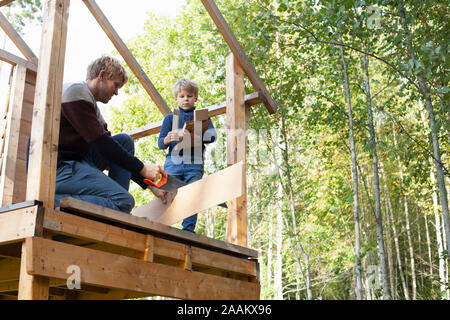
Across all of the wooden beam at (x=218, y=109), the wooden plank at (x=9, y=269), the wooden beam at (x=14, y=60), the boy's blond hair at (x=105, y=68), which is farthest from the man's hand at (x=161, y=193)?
the wooden beam at (x=14, y=60)

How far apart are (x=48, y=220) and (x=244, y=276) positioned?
5.46 ft

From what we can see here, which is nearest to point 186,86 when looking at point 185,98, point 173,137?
point 185,98

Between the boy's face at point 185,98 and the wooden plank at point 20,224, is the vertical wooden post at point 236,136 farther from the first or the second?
the wooden plank at point 20,224

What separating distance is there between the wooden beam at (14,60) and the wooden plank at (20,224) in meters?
2.89

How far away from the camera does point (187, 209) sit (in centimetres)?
287

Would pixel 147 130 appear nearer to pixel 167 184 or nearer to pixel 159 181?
pixel 167 184

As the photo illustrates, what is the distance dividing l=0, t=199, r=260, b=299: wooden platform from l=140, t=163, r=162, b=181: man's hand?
Result: 0.81ft

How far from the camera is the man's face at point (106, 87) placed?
8.65 feet

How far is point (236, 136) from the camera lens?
3.70 meters

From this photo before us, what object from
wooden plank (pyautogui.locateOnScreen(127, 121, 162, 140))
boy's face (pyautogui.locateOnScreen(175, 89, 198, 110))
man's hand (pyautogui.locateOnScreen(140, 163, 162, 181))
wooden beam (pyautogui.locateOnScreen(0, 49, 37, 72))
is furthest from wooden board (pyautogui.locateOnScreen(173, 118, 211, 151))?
wooden beam (pyautogui.locateOnScreen(0, 49, 37, 72))

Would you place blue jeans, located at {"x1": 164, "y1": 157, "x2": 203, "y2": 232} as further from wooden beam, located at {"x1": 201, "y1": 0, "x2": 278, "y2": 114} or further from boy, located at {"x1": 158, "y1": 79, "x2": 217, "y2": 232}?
wooden beam, located at {"x1": 201, "y1": 0, "x2": 278, "y2": 114}

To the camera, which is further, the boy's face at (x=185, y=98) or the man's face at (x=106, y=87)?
the boy's face at (x=185, y=98)

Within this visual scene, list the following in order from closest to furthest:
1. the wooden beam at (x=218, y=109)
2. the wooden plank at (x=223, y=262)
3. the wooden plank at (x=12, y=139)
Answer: the wooden plank at (x=223, y=262) < the wooden beam at (x=218, y=109) < the wooden plank at (x=12, y=139)
